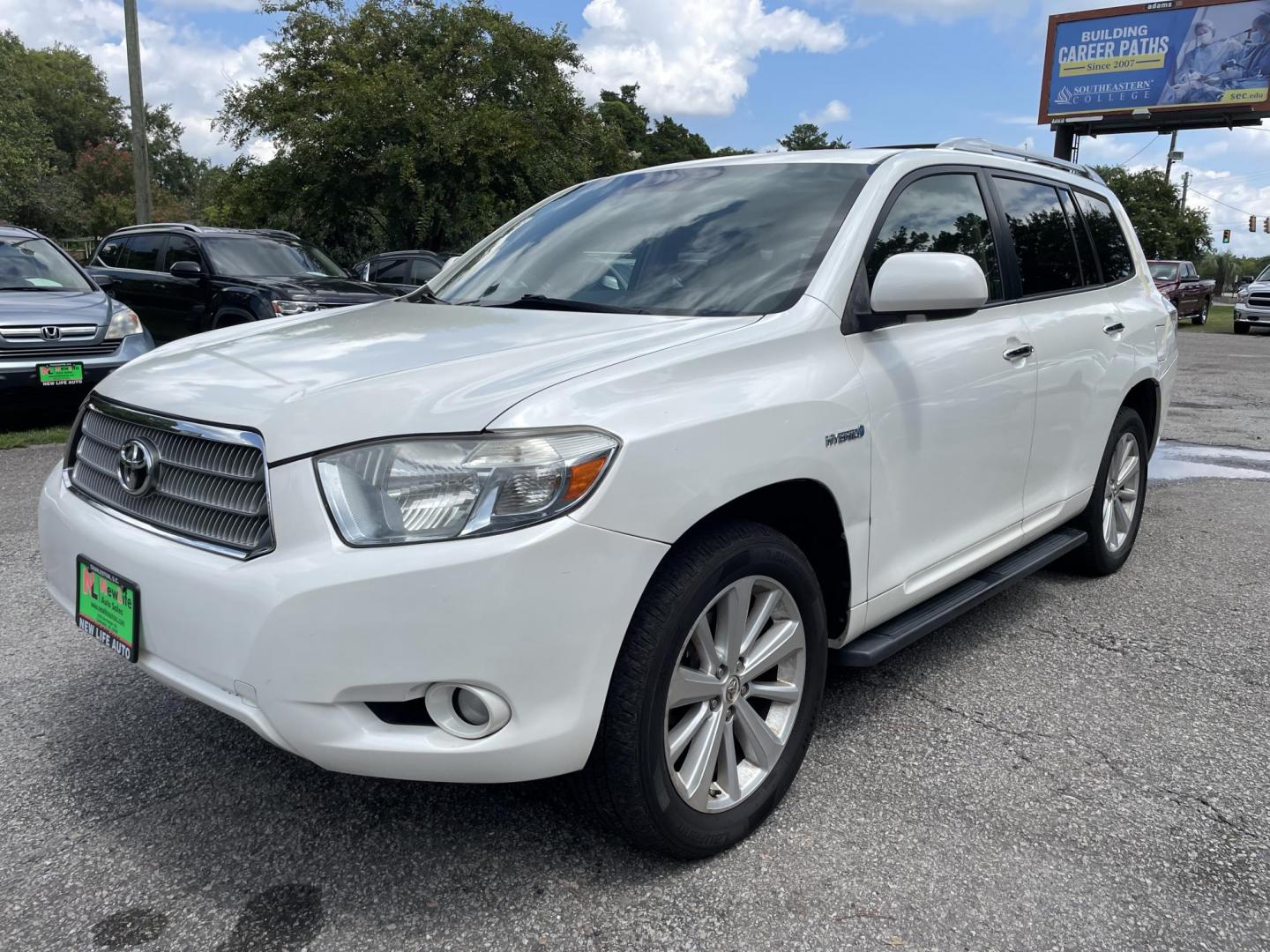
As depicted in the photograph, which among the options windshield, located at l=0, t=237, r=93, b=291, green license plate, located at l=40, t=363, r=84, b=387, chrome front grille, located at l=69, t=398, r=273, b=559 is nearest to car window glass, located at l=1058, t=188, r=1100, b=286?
chrome front grille, located at l=69, t=398, r=273, b=559

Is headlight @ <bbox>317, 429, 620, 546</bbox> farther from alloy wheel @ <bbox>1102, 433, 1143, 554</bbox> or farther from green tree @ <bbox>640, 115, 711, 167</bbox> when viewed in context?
green tree @ <bbox>640, 115, 711, 167</bbox>

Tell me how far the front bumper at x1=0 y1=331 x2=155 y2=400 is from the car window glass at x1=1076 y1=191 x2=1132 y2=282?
6.28 m

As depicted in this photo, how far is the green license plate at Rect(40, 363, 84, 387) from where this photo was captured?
734cm

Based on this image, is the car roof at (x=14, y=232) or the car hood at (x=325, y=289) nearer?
the car roof at (x=14, y=232)

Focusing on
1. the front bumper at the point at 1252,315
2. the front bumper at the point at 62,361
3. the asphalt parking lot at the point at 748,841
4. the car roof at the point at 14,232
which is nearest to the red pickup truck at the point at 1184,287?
the front bumper at the point at 1252,315

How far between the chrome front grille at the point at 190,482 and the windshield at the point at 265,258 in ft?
25.5

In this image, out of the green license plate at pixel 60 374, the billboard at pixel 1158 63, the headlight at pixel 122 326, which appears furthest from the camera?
the billboard at pixel 1158 63

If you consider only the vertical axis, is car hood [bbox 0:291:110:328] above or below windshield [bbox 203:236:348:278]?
below

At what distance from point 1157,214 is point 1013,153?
208 ft

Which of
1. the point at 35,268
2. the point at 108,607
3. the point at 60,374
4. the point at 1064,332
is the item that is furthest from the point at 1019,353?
the point at 35,268

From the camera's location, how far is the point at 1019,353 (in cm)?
338

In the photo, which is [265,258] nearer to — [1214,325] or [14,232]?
[14,232]

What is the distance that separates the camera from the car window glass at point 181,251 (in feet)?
32.8

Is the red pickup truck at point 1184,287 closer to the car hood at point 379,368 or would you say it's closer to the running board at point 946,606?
the running board at point 946,606
